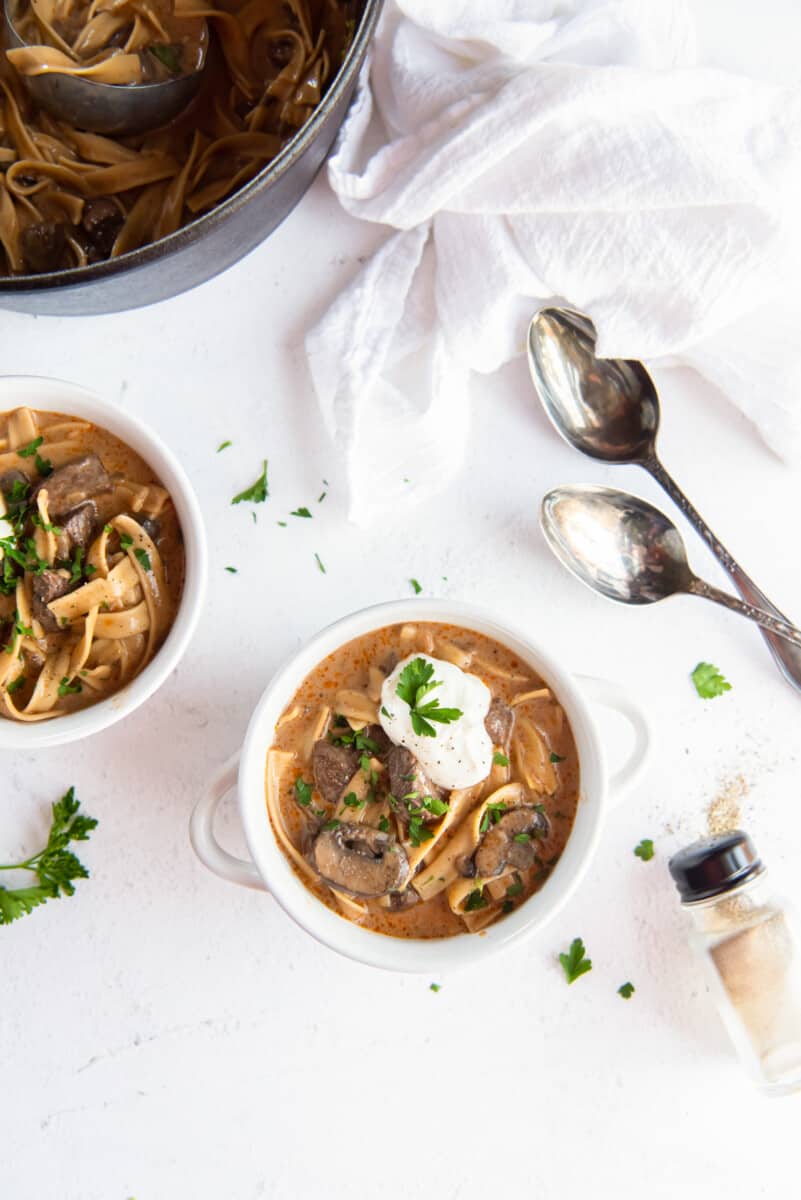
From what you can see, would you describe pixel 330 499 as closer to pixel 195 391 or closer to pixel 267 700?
pixel 195 391

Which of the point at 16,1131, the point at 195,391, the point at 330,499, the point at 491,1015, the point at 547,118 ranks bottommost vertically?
the point at 491,1015

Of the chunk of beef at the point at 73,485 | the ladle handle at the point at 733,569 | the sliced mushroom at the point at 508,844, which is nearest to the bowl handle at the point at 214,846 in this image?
the sliced mushroom at the point at 508,844

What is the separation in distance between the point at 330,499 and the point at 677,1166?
2.35m

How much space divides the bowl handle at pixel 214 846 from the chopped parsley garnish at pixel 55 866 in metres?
0.50

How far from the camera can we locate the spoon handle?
10.8 feet

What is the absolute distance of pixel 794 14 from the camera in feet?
11.2

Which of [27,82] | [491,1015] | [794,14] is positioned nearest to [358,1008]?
[491,1015]

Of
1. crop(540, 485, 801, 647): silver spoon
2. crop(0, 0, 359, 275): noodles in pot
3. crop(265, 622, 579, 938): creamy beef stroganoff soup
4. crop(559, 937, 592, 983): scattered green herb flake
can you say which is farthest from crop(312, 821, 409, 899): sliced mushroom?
crop(0, 0, 359, 275): noodles in pot

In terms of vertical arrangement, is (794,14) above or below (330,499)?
above

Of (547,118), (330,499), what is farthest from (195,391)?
(547,118)

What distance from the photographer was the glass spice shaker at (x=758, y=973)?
131 inches

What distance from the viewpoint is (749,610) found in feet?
10.8

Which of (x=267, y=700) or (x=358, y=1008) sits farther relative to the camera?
(x=358, y=1008)

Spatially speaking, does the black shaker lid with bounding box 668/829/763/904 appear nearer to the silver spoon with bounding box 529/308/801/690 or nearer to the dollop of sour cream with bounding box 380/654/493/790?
the silver spoon with bounding box 529/308/801/690
